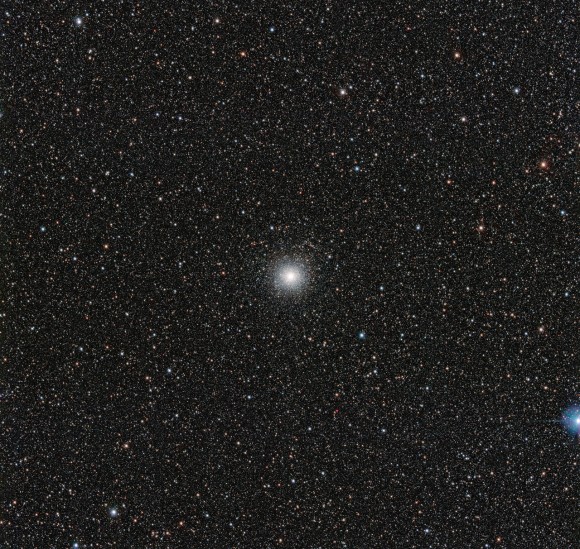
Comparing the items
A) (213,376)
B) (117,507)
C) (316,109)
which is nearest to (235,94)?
(316,109)

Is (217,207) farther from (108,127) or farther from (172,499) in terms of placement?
(172,499)

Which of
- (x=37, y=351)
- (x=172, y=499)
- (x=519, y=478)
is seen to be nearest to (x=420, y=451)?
(x=519, y=478)

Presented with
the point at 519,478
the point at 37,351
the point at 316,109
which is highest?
the point at 316,109

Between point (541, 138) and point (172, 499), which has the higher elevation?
point (541, 138)

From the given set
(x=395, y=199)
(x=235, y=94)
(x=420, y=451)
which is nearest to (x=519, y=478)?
(x=420, y=451)

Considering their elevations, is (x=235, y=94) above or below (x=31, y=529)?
above

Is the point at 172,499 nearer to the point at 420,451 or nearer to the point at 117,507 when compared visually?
the point at 117,507
